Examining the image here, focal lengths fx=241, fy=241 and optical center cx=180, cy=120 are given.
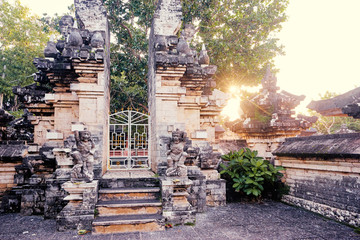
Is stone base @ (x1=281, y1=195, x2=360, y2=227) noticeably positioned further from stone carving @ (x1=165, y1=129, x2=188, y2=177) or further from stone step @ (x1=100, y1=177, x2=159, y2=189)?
stone step @ (x1=100, y1=177, x2=159, y2=189)

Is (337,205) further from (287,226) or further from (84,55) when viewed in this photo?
(84,55)

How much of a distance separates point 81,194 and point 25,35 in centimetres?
1985

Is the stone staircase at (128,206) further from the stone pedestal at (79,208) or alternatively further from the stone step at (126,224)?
the stone pedestal at (79,208)

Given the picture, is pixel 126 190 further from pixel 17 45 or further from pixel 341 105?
pixel 17 45

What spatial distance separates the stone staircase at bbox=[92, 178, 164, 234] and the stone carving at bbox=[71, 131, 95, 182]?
61 centimetres

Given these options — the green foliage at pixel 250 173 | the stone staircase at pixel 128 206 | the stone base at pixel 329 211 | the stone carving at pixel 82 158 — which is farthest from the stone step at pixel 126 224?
the stone base at pixel 329 211

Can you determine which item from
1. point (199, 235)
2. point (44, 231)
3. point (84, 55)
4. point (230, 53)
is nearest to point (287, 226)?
point (199, 235)

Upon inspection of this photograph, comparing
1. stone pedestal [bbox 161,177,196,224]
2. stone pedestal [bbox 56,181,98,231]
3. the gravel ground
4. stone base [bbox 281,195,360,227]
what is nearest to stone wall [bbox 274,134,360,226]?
stone base [bbox 281,195,360,227]

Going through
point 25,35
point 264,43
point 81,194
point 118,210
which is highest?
point 25,35

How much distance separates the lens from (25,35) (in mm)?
19750

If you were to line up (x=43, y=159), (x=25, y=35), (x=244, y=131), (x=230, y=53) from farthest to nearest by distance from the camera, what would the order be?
(x=25, y=35) < (x=230, y=53) < (x=244, y=131) < (x=43, y=159)

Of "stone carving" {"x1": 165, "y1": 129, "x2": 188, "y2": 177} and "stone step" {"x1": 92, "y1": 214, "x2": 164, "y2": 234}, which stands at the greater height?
"stone carving" {"x1": 165, "y1": 129, "x2": 188, "y2": 177}

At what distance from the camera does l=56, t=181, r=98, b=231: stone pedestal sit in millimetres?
4938

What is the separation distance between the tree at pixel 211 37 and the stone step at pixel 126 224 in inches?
348
